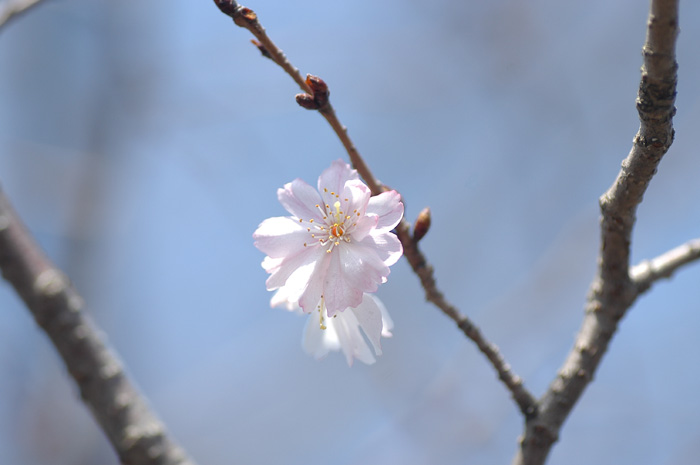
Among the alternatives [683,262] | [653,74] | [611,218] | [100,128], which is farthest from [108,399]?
[100,128]

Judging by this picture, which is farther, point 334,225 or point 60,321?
point 60,321

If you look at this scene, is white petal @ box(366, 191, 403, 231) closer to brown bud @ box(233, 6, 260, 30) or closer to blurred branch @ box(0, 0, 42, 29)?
brown bud @ box(233, 6, 260, 30)

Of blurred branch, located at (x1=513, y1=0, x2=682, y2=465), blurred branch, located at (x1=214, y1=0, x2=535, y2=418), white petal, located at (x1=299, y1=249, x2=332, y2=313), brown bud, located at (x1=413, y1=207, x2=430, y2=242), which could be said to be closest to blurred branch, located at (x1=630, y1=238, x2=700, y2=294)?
blurred branch, located at (x1=513, y1=0, x2=682, y2=465)

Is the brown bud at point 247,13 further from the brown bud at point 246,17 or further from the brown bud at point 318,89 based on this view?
the brown bud at point 318,89

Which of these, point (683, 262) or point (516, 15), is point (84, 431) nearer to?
point (683, 262)

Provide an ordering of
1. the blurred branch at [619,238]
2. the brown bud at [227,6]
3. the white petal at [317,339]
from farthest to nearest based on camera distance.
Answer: the white petal at [317,339]
the brown bud at [227,6]
the blurred branch at [619,238]

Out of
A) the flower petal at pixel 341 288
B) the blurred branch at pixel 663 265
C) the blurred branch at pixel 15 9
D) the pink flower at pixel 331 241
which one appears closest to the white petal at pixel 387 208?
the pink flower at pixel 331 241
